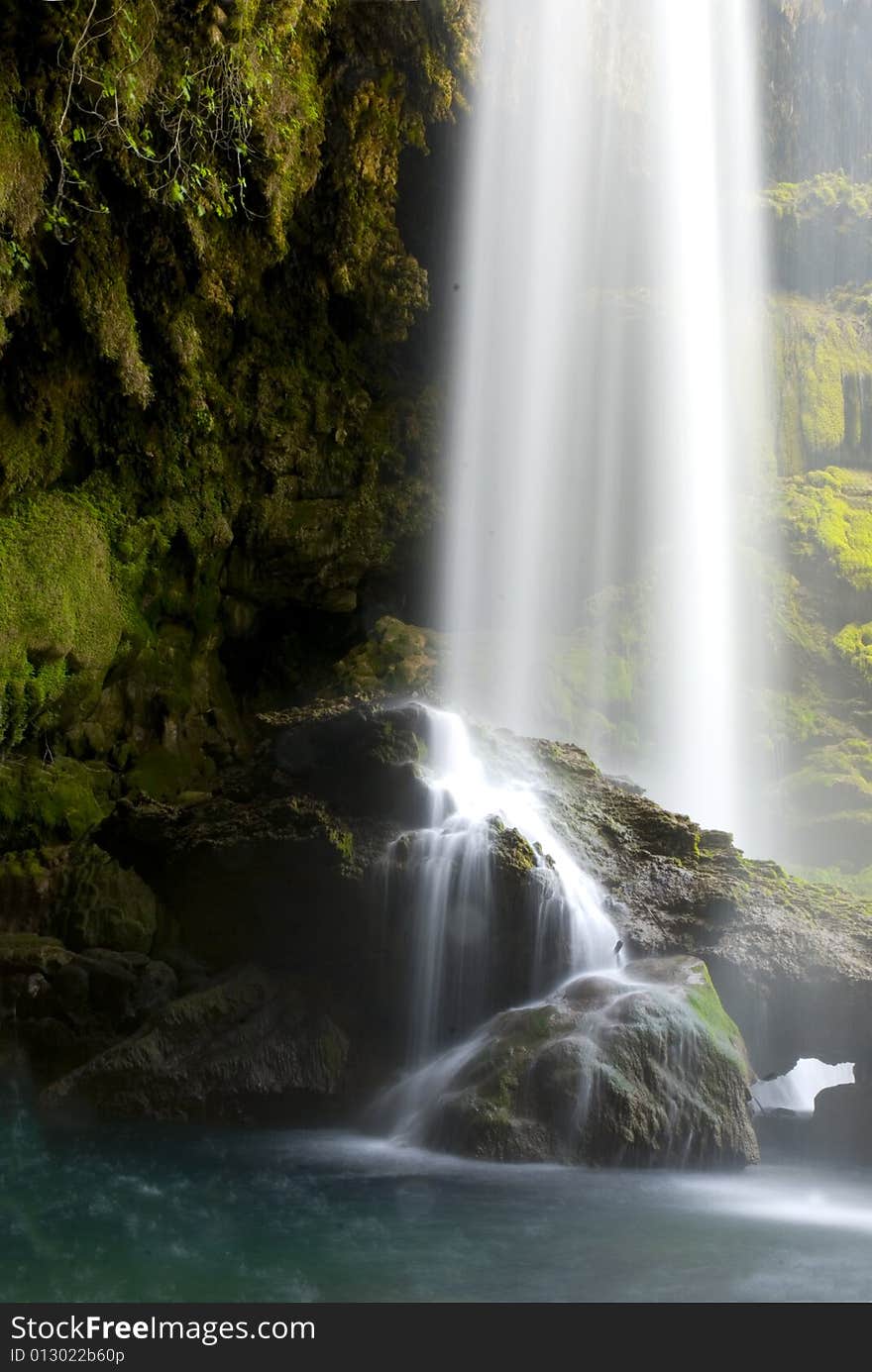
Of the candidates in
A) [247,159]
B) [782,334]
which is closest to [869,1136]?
[247,159]

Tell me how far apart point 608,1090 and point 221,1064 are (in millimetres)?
3495

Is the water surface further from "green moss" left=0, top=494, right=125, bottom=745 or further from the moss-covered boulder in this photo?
"green moss" left=0, top=494, right=125, bottom=745

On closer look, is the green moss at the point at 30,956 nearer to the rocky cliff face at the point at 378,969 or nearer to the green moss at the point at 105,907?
the rocky cliff face at the point at 378,969

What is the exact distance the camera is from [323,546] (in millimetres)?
14109

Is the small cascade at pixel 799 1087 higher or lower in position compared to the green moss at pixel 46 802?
lower

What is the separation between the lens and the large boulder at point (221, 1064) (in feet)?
28.0

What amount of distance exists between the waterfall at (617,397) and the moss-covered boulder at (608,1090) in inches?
332

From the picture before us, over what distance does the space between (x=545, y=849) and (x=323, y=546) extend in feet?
20.3

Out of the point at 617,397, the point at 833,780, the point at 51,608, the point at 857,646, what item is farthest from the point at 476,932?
the point at 617,397

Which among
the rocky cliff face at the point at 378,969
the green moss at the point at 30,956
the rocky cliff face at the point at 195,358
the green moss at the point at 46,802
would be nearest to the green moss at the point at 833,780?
the rocky cliff face at the point at 378,969

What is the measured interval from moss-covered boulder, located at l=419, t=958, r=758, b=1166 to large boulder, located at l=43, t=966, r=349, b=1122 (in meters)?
1.57

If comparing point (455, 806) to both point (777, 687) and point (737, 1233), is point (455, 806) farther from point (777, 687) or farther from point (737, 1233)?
point (777, 687)

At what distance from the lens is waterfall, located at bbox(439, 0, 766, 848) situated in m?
16.5

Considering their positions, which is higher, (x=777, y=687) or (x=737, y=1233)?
(x=777, y=687)
